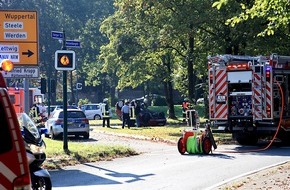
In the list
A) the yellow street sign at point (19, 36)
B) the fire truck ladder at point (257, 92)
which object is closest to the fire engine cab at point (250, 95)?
the fire truck ladder at point (257, 92)

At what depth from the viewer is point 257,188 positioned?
10375 millimetres

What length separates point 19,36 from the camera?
50.4 feet

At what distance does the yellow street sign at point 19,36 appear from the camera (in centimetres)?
1523

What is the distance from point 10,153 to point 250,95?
50.8ft

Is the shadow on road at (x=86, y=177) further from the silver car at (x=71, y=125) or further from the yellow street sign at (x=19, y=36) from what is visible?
the silver car at (x=71, y=125)

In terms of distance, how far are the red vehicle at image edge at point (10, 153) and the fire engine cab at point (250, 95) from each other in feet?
49.2

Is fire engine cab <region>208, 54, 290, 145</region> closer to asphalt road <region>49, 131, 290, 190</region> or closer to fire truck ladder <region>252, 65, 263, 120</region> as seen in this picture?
fire truck ladder <region>252, 65, 263, 120</region>

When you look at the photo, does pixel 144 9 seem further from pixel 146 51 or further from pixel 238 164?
pixel 238 164

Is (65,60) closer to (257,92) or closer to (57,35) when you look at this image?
(57,35)

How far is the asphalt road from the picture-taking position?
37.9 ft

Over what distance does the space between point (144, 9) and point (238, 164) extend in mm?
16807

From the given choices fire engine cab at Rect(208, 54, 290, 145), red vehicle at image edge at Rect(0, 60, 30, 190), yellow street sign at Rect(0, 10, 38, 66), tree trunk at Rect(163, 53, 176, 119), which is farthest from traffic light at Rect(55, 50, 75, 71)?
tree trunk at Rect(163, 53, 176, 119)

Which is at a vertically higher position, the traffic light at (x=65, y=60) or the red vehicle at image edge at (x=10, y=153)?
the traffic light at (x=65, y=60)

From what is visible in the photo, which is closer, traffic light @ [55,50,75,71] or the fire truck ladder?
traffic light @ [55,50,75,71]
